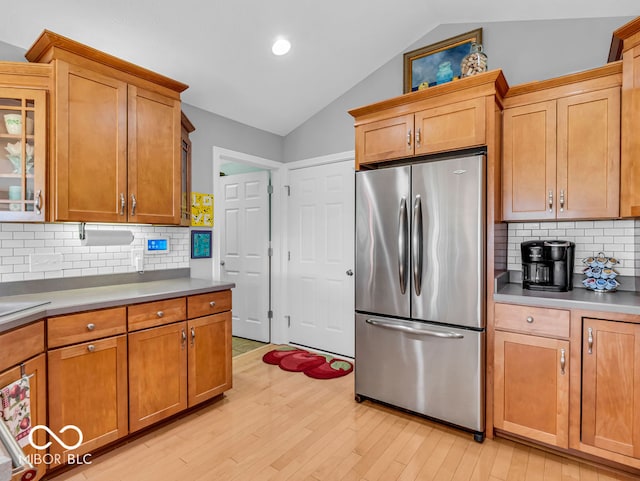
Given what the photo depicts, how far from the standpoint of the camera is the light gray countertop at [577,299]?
1.88 meters

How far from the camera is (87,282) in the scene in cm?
249

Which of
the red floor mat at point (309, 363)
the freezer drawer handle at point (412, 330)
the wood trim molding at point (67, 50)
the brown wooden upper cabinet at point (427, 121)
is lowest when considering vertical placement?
the red floor mat at point (309, 363)

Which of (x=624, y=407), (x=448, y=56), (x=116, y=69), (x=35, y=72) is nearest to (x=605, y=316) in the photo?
(x=624, y=407)

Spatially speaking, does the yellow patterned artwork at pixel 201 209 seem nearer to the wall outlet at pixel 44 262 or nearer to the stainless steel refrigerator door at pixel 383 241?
the wall outlet at pixel 44 262

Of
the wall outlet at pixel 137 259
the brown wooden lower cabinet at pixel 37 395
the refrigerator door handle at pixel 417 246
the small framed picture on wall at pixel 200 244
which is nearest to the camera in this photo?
the brown wooden lower cabinet at pixel 37 395

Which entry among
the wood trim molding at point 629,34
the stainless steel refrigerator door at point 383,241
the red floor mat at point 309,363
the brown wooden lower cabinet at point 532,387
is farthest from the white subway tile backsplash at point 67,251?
the wood trim molding at point 629,34

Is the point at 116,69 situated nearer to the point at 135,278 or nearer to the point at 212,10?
the point at 212,10

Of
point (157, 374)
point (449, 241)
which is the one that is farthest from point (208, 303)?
Answer: point (449, 241)

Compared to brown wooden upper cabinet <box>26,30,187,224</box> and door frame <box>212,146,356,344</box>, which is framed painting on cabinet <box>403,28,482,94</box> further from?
brown wooden upper cabinet <box>26,30,187,224</box>

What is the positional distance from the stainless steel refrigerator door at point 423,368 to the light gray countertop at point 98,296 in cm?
119

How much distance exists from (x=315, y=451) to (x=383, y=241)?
1414mm

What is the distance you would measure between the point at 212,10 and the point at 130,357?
229 centimetres

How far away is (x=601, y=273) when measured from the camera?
2289mm

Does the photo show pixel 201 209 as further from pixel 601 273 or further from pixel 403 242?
pixel 601 273
